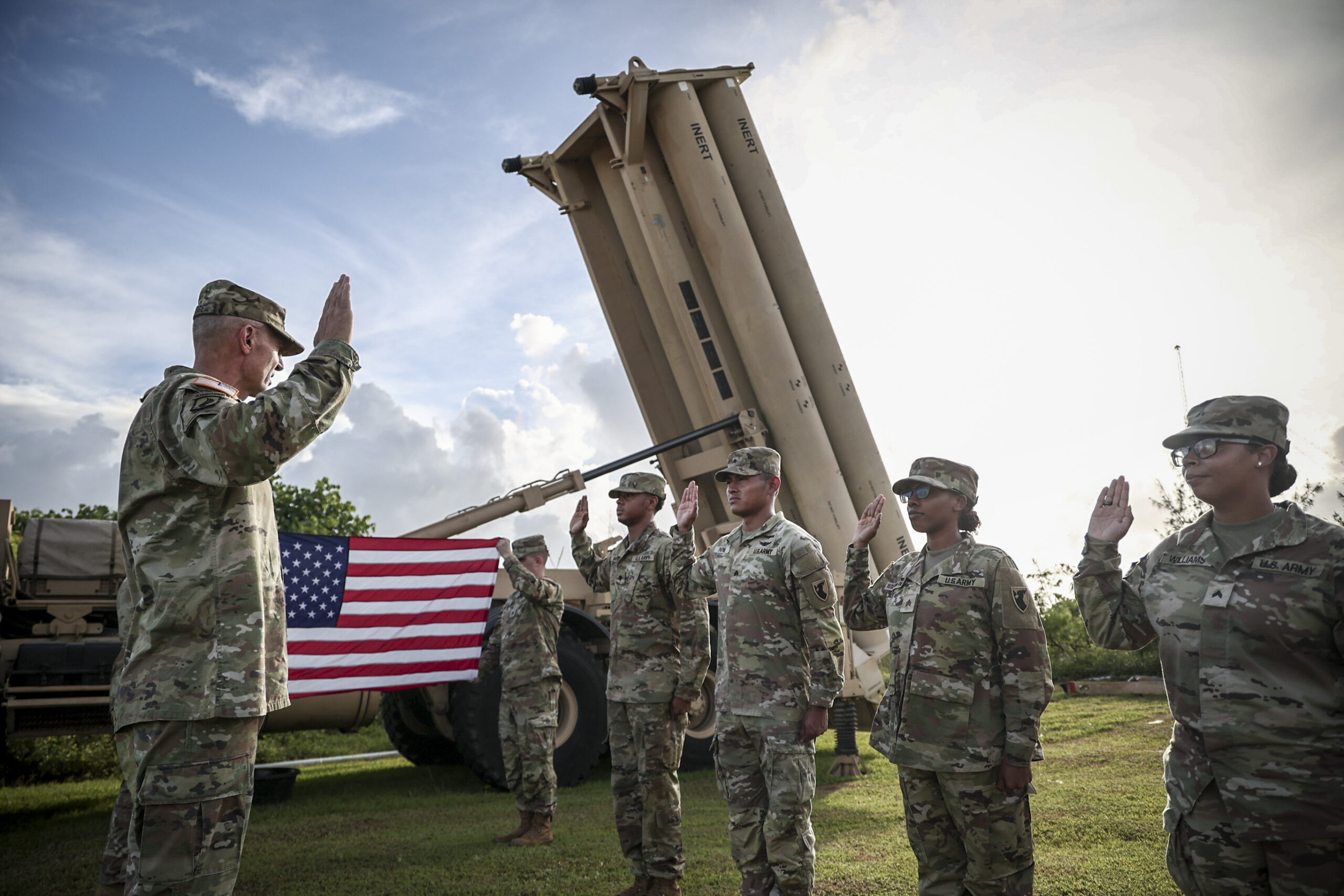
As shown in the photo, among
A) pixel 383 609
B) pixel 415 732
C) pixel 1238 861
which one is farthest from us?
pixel 415 732

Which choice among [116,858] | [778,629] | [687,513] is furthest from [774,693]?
[116,858]

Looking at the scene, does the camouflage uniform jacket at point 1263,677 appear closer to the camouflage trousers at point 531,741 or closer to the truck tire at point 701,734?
the camouflage trousers at point 531,741

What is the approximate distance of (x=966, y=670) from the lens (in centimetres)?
286

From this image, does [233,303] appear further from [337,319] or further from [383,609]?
[383,609]

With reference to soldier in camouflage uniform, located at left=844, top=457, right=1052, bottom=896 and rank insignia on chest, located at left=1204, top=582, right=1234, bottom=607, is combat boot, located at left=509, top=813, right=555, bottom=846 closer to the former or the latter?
soldier in camouflage uniform, located at left=844, top=457, right=1052, bottom=896

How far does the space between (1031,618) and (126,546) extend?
251 centimetres

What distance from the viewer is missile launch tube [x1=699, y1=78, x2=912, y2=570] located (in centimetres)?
642

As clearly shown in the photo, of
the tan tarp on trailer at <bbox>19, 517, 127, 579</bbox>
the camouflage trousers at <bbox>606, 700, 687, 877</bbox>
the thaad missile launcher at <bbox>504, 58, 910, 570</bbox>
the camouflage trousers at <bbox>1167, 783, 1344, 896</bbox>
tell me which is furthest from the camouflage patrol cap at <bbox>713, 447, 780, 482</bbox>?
the tan tarp on trailer at <bbox>19, 517, 127, 579</bbox>

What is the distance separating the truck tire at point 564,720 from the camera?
5.97 meters

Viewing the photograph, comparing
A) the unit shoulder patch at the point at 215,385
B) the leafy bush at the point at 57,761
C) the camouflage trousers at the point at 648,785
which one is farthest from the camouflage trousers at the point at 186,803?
the leafy bush at the point at 57,761

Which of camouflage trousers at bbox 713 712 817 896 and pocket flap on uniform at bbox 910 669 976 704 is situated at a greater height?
pocket flap on uniform at bbox 910 669 976 704

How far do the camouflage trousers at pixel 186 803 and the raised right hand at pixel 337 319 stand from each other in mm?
867

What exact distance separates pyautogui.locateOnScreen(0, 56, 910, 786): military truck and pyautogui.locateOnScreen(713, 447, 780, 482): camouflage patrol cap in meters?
2.55

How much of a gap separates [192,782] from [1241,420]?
8.41 ft
